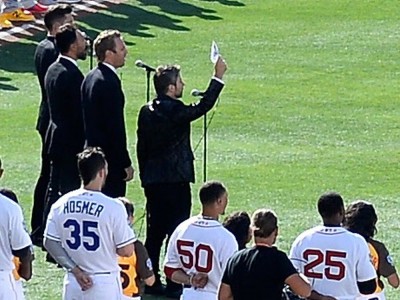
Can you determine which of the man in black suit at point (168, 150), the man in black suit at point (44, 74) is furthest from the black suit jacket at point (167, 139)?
the man in black suit at point (44, 74)

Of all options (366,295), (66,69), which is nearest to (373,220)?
(366,295)

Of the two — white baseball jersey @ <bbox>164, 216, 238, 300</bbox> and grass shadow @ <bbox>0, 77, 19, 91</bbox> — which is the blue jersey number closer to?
white baseball jersey @ <bbox>164, 216, 238, 300</bbox>

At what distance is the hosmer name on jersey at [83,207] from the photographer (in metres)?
7.63

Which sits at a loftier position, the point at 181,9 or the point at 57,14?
the point at 57,14

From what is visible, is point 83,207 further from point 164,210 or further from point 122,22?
point 122,22

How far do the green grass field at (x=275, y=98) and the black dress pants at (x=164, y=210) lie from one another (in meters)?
0.87

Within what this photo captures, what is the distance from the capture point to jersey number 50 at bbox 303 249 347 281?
7.52 m

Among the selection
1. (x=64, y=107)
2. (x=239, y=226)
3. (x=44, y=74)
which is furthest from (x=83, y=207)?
(x=44, y=74)

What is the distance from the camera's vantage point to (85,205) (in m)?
7.66

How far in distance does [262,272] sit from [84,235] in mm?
1220

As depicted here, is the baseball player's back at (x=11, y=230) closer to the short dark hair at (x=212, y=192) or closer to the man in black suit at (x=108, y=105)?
the short dark hair at (x=212, y=192)

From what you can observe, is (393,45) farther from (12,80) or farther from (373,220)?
(373,220)

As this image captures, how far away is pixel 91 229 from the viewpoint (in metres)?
7.66

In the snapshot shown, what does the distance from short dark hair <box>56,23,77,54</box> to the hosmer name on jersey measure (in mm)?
3118
